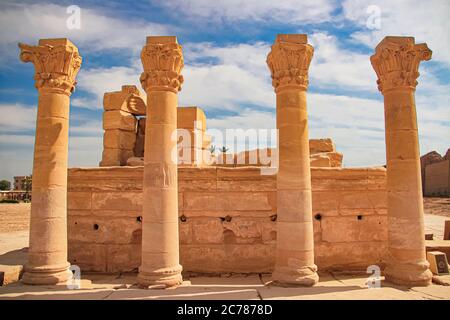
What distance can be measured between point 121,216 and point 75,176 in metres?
1.91

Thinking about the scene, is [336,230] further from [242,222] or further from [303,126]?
[303,126]

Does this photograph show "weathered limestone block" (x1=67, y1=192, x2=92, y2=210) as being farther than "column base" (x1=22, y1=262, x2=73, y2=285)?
Yes

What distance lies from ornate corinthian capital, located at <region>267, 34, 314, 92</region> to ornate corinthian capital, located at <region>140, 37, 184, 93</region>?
2525 mm

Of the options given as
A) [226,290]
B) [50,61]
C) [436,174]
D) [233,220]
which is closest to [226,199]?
[233,220]

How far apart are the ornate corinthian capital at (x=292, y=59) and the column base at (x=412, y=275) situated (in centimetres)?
519

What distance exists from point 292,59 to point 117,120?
7.16 meters

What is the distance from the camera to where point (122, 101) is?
43.2 feet

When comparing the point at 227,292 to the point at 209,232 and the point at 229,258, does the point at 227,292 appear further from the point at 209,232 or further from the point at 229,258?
the point at 209,232

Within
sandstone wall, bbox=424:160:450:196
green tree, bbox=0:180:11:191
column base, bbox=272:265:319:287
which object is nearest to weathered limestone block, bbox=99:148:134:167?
column base, bbox=272:265:319:287

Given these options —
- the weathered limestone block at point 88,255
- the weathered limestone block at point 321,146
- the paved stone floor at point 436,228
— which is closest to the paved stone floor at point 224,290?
the weathered limestone block at point 88,255

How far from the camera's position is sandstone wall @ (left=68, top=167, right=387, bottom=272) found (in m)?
10.5

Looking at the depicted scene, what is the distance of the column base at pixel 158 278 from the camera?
834 cm

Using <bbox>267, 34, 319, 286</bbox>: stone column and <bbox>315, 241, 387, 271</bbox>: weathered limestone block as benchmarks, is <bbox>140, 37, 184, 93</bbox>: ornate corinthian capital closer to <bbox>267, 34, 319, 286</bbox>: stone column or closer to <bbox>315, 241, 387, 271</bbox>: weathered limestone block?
<bbox>267, 34, 319, 286</bbox>: stone column
